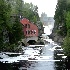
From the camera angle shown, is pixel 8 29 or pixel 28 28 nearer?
pixel 8 29

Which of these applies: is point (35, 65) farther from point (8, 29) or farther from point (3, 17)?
point (8, 29)

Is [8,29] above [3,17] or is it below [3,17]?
below

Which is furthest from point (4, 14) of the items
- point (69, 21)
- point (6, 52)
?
point (69, 21)

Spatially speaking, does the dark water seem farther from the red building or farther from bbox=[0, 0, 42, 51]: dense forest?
the red building

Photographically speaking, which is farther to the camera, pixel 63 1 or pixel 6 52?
pixel 63 1

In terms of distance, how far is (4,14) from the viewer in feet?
211

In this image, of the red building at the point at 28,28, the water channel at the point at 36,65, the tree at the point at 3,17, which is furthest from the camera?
the red building at the point at 28,28

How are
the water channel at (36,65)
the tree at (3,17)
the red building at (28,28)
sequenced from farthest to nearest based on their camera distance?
1. the red building at (28,28)
2. the tree at (3,17)
3. the water channel at (36,65)

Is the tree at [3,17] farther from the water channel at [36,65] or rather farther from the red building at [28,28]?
the red building at [28,28]

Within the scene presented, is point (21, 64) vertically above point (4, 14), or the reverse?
point (4, 14)

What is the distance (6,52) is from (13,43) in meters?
3.83

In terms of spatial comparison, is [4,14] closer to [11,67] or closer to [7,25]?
[7,25]

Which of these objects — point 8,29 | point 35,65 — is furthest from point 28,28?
point 35,65

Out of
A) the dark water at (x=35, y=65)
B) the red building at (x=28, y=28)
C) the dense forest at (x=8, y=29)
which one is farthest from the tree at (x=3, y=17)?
the red building at (x=28, y=28)
